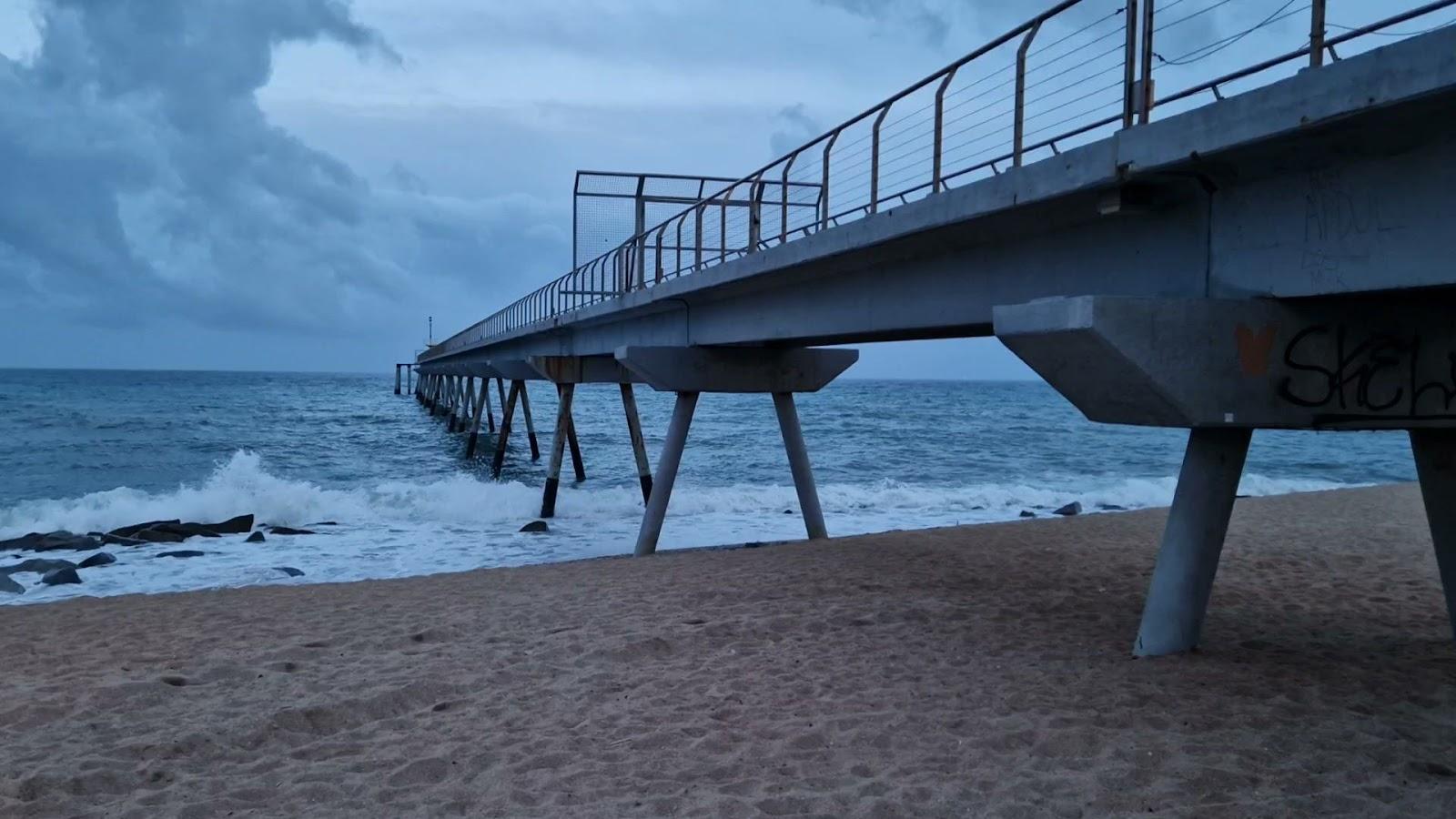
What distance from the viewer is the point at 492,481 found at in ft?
86.7

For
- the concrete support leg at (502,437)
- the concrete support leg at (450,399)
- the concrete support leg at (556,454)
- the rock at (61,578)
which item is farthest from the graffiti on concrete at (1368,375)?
the concrete support leg at (450,399)

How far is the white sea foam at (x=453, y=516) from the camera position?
14.2 meters

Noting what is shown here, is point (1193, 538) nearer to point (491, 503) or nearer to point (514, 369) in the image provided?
point (491, 503)

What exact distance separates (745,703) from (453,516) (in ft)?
48.1

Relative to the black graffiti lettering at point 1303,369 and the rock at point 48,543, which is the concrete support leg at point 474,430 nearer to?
the rock at point 48,543

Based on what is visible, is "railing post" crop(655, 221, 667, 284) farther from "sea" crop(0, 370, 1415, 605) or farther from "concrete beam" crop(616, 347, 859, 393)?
"sea" crop(0, 370, 1415, 605)

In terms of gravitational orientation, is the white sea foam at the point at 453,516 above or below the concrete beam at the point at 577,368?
below

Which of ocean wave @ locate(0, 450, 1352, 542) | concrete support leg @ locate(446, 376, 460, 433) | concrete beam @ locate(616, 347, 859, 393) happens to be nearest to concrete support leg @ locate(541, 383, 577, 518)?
ocean wave @ locate(0, 450, 1352, 542)

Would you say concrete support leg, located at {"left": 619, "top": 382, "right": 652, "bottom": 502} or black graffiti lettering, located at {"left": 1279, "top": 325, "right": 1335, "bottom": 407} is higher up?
black graffiti lettering, located at {"left": 1279, "top": 325, "right": 1335, "bottom": 407}

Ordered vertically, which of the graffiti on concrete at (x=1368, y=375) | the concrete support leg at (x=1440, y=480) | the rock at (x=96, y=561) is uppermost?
the graffiti on concrete at (x=1368, y=375)

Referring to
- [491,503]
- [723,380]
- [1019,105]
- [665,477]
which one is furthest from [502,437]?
[1019,105]

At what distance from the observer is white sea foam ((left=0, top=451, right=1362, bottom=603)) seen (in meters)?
14.2

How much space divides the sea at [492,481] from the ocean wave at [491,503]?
0.23 ft

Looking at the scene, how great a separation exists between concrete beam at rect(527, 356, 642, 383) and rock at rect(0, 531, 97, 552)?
322 inches
